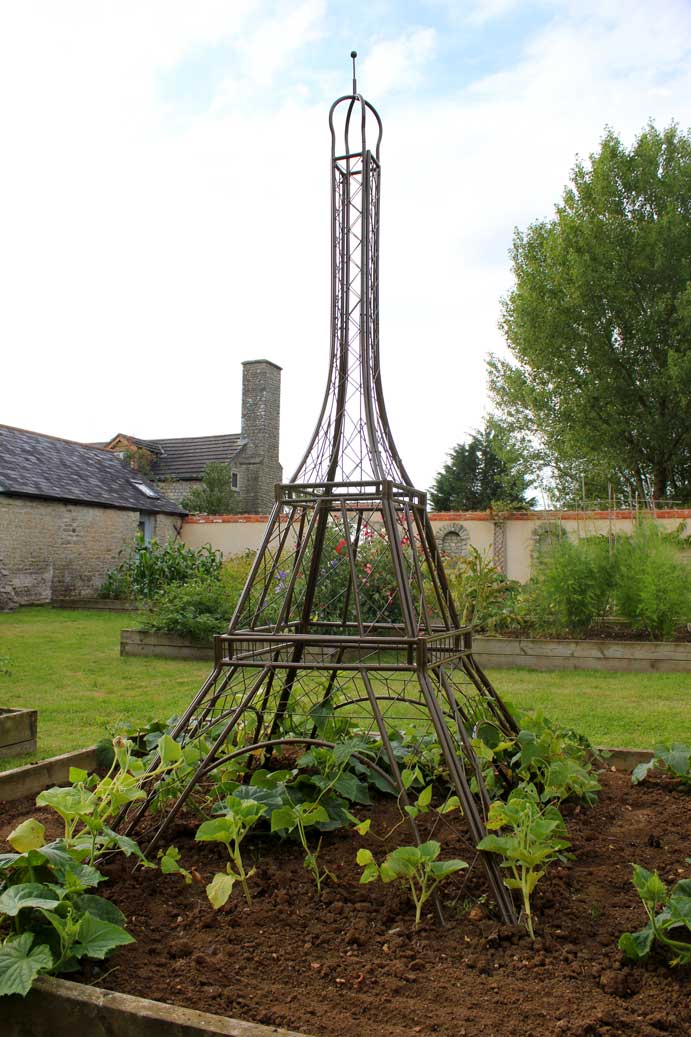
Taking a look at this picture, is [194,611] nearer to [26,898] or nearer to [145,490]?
[26,898]

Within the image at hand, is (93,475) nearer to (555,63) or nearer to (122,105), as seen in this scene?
(122,105)

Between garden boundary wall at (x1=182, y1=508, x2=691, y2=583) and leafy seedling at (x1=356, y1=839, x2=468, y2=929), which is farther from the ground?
garden boundary wall at (x1=182, y1=508, x2=691, y2=583)

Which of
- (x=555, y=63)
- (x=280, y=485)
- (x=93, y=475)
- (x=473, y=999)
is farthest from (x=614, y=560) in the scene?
(x=93, y=475)


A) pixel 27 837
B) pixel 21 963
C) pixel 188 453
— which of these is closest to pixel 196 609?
pixel 27 837

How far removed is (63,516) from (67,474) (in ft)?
5.15

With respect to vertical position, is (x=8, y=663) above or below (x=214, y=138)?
below

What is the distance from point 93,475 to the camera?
63.9 ft

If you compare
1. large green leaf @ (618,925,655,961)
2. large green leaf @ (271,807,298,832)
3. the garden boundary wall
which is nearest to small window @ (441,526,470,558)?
the garden boundary wall

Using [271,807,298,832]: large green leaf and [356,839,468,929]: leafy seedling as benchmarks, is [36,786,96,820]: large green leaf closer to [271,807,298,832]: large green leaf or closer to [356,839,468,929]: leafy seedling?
[271,807,298,832]: large green leaf

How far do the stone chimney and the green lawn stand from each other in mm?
17456

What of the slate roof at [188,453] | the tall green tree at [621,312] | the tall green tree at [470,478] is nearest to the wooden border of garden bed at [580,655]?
the tall green tree at [621,312]

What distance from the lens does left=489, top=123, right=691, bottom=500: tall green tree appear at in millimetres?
18969

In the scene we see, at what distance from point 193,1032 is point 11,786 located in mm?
2265

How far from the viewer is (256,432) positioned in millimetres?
27328
